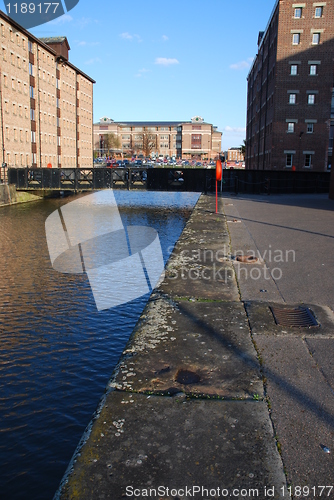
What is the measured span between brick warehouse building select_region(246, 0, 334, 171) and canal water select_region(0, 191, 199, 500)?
43.8 metres

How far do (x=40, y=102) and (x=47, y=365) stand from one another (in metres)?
57.0

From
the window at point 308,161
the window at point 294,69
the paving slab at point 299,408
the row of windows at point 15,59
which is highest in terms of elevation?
the row of windows at point 15,59

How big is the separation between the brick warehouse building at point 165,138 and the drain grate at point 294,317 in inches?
6170

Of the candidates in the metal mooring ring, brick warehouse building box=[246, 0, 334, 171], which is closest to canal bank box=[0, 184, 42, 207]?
brick warehouse building box=[246, 0, 334, 171]

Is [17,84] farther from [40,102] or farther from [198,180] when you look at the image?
[198,180]

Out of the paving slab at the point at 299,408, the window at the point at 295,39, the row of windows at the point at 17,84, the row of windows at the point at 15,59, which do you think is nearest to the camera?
the paving slab at the point at 299,408

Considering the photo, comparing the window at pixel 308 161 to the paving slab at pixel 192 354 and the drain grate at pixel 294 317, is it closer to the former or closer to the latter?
the drain grate at pixel 294 317

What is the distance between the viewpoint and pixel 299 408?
3.53 meters

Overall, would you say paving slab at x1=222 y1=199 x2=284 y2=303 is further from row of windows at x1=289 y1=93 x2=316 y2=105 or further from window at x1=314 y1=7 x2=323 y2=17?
window at x1=314 y1=7 x2=323 y2=17

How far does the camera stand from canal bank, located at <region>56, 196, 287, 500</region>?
8.69 feet

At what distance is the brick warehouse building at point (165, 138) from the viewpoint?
16400cm

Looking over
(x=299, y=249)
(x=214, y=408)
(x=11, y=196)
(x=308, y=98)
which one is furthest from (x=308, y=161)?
(x=214, y=408)

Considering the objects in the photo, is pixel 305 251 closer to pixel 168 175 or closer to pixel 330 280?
pixel 330 280

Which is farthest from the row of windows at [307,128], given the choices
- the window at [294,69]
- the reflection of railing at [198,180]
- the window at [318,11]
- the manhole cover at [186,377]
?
the manhole cover at [186,377]
